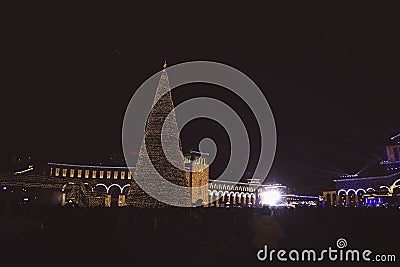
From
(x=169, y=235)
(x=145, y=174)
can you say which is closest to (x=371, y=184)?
(x=145, y=174)

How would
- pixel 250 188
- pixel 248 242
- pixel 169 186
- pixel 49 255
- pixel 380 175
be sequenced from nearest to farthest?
pixel 49 255, pixel 248 242, pixel 169 186, pixel 380 175, pixel 250 188

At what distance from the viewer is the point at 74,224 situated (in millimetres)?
16859

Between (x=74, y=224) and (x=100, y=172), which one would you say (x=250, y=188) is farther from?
(x=74, y=224)

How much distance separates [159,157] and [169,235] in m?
9.47

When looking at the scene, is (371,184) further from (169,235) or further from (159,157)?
(169,235)

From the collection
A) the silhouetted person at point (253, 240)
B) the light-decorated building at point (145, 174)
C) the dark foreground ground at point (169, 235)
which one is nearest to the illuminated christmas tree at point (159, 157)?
the light-decorated building at point (145, 174)

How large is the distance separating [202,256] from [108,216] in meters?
6.31

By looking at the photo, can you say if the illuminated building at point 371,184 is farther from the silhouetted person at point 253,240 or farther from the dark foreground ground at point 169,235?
the silhouetted person at point 253,240

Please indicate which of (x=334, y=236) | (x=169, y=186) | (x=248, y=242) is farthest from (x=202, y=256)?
(x=169, y=186)

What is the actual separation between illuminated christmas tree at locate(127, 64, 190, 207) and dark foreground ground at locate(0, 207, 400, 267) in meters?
6.47

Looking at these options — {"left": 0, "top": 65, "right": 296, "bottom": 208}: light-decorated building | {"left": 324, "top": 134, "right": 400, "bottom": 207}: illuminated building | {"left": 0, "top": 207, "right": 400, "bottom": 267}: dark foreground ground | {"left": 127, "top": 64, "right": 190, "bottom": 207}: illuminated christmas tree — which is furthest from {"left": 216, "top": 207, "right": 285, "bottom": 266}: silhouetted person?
{"left": 324, "top": 134, "right": 400, "bottom": 207}: illuminated building

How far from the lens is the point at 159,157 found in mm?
24812

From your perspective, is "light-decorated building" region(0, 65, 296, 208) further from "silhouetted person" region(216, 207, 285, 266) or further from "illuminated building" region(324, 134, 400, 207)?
"illuminated building" region(324, 134, 400, 207)

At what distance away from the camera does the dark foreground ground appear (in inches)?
484
